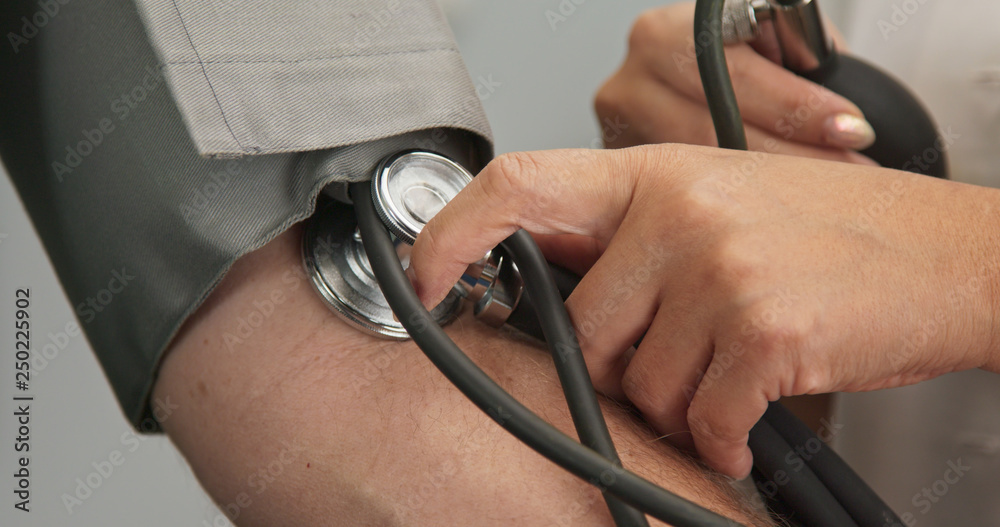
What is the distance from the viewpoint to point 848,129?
2.12ft

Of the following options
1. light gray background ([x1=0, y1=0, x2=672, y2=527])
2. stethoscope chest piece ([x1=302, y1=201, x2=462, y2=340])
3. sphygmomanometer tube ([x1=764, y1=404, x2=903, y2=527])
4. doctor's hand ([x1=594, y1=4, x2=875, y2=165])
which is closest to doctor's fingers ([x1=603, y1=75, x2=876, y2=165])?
doctor's hand ([x1=594, y1=4, x2=875, y2=165])

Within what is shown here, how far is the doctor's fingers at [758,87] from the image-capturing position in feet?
2.13

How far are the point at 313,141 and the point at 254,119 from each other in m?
0.04

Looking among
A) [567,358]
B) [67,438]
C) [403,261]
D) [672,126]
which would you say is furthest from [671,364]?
[67,438]

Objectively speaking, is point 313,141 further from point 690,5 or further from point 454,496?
point 690,5

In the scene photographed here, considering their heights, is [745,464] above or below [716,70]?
below

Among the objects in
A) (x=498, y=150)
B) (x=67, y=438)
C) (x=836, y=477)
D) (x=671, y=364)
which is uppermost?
(x=671, y=364)

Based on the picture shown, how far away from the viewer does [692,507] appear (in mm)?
337

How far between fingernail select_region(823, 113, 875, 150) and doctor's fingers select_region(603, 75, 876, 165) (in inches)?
1.2

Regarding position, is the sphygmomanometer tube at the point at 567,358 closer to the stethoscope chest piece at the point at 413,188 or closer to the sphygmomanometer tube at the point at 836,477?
the stethoscope chest piece at the point at 413,188

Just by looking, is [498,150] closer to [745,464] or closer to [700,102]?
[700,102]

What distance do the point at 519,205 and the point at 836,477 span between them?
32 cm

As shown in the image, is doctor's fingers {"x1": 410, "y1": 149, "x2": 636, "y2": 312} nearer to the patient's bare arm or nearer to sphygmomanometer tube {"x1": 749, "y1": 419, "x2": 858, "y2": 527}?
the patient's bare arm

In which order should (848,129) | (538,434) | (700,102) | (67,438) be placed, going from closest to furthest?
(538,434) → (848,129) → (700,102) → (67,438)
